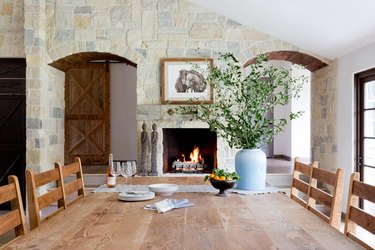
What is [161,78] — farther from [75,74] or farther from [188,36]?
[75,74]

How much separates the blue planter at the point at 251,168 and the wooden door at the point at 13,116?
4.16 meters

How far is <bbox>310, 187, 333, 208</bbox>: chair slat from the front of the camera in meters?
2.15

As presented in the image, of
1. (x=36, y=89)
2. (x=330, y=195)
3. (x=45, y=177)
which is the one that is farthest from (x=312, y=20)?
(x=36, y=89)

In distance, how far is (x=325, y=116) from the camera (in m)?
5.62

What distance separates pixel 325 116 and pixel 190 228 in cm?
443

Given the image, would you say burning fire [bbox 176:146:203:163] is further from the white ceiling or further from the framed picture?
the white ceiling

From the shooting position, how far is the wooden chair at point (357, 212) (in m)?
1.66

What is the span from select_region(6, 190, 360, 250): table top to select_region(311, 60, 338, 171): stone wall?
3425mm

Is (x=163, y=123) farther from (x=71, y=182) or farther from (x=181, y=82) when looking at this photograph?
(x=71, y=182)

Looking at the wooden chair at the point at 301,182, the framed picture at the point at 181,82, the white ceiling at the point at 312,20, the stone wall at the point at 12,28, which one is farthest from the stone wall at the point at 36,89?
the wooden chair at the point at 301,182

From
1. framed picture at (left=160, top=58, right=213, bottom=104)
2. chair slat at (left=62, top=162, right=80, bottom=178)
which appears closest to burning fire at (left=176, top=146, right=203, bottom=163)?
framed picture at (left=160, top=58, right=213, bottom=104)

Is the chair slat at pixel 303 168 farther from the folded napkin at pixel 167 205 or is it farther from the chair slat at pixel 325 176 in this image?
the folded napkin at pixel 167 205

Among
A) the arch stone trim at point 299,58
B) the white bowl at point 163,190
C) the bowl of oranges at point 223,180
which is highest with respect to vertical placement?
the arch stone trim at point 299,58

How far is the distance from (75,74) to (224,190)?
6846mm
